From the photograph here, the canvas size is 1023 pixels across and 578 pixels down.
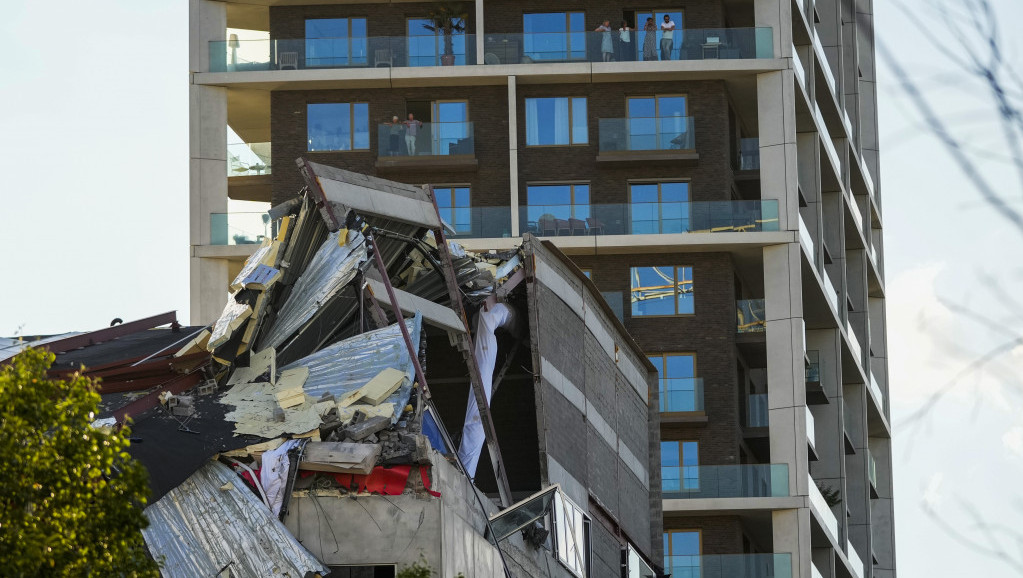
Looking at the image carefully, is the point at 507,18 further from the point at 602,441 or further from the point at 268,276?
the point at 268,276

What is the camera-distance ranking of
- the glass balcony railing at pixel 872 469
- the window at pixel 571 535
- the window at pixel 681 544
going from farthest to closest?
the glass balcony railing at pixel 872 469 → the window at pixel 681 544 → the window at pixel 571 535

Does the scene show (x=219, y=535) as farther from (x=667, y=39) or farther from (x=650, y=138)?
(x=667, y=39)

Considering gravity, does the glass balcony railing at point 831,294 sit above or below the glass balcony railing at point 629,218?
below

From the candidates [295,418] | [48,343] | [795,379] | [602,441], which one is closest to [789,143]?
[795,379]

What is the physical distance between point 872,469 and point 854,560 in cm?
865

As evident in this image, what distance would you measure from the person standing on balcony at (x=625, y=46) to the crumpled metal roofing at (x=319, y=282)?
31.3 m

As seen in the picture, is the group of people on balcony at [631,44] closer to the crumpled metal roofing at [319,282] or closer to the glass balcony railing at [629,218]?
the glass balcony railing at [629,218]

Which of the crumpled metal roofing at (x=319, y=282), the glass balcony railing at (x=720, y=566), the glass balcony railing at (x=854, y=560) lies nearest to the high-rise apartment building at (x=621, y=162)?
the glass balcony railing at (x=854, y=560)

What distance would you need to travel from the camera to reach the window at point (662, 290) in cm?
5844

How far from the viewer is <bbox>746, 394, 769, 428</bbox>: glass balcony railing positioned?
58969mm

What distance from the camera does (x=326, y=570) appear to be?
24.6 m

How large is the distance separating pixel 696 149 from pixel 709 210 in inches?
94.9

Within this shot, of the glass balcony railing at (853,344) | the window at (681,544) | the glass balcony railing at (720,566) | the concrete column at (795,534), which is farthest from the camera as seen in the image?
the glass balcony railing at (853,344)

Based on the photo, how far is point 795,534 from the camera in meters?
57.0
